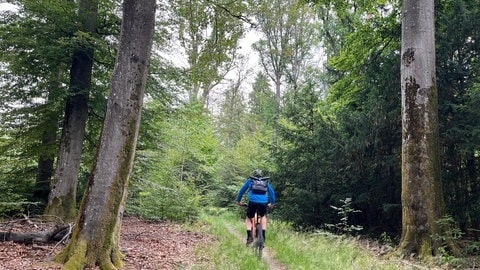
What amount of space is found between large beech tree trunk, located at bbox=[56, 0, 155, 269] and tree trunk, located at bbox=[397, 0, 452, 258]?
524 centimetres

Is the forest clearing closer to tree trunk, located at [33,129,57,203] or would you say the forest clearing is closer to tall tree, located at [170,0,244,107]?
tree trunk, located at [33,129,57,203]

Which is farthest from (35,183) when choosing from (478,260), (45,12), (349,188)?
(478,260)

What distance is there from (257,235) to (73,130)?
5.45m

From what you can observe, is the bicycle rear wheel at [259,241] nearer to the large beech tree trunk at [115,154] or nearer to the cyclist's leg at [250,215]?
the cyclist's leg at [250,215]

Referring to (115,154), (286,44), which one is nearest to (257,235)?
(115,154)

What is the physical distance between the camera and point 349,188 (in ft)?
36.2

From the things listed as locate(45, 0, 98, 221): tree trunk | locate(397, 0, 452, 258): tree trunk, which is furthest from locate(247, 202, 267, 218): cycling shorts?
locate(45, 0, 98, 221): tree trunk

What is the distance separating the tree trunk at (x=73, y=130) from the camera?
29.7 ft

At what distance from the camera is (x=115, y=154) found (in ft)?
17.1

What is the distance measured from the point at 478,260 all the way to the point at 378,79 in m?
5.43

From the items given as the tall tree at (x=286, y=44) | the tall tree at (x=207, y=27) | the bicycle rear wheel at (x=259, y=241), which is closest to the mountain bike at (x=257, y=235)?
the bicycle rear wheel at (x=259, y=241)

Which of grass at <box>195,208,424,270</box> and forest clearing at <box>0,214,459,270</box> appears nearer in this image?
forest clearing at <box>0,214,459,270</box>

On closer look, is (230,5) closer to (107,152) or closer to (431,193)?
(107,152)

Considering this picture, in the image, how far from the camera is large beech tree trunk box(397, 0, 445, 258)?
6.86m
